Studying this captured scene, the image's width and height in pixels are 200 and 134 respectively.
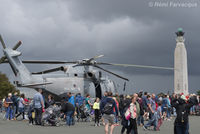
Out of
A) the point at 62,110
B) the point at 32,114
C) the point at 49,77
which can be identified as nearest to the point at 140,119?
the point at 62,110

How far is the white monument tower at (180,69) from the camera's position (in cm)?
8200

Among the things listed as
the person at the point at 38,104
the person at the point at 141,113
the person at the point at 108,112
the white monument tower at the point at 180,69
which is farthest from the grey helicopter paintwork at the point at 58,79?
the white monument tower at the point at 180,69

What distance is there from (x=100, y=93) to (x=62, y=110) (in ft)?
→ 27.4

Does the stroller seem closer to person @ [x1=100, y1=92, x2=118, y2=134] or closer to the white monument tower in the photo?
person @ [x1=100, y1=92, x2=118, y2=134]

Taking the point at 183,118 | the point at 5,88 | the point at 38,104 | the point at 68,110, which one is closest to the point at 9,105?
the point at 38,104

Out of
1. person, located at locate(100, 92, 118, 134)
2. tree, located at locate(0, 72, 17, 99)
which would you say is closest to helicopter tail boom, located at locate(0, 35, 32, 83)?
person, located at locate(100, 92, 118, 134)

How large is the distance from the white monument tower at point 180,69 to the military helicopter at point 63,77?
61426mm

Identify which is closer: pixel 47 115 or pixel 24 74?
pixel 47 115

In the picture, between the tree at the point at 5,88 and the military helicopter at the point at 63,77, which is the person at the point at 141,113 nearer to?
the military helicopter at the point at 63,77

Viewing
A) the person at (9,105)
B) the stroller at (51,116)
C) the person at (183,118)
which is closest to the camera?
the person at (183,118)

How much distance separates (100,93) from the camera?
2325cm

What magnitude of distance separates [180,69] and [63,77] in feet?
219

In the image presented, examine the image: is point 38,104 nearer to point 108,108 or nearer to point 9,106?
point 9,106

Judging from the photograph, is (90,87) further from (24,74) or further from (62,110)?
(62,110)
